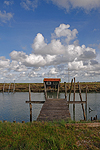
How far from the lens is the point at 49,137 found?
6391 mm

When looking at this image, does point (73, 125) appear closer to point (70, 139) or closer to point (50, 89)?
point (70, 139)

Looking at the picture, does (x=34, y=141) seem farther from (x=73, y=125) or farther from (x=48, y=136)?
(x=73, y=125)

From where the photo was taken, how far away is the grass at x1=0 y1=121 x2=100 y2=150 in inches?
231

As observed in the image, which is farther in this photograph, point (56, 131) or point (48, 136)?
point (56, 131)

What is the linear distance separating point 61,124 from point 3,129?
11.2 ft

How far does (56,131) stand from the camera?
22.7 ft

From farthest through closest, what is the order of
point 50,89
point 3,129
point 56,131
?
1. point 50,89
2. point 3,129
3. point 56,131

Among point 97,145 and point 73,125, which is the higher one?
point 73,125

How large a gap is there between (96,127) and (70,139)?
214cm

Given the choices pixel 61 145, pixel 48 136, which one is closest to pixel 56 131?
pixel 48 136

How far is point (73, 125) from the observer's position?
7.44m

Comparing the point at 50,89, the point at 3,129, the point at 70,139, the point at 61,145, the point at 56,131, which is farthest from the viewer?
the point at 50,89

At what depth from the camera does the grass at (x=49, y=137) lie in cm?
588

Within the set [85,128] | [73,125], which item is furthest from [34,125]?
[85,128]
